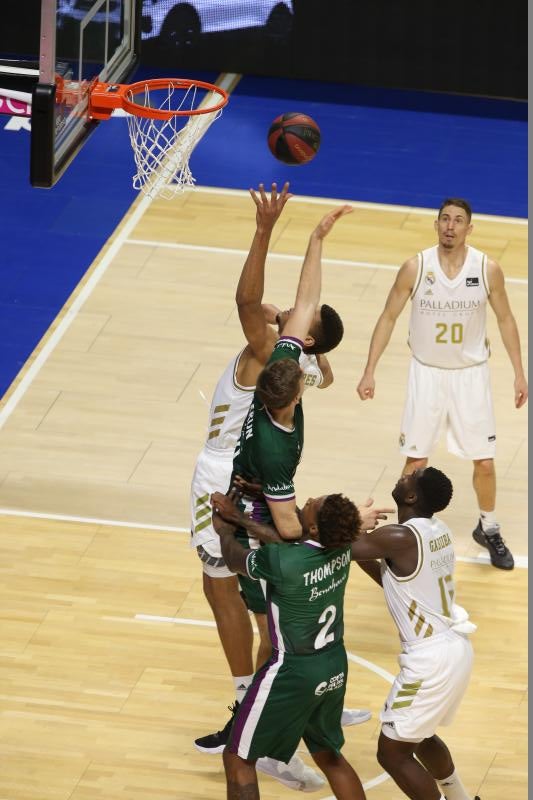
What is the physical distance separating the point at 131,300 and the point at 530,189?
341 inches

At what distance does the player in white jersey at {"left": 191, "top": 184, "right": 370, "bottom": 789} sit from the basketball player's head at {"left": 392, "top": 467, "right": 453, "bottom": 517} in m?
0.85

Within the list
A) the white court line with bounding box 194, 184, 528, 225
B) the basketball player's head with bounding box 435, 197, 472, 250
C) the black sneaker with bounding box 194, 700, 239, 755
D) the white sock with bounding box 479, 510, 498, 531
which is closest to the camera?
the black sneaker with bounding box 194, 700, 239, 755

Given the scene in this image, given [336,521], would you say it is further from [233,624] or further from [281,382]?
[233,624]

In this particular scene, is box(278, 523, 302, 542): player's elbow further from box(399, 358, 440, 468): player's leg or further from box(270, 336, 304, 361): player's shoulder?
box(399, 358, 440, 468): player's leg

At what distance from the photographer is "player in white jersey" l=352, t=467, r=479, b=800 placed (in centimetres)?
690

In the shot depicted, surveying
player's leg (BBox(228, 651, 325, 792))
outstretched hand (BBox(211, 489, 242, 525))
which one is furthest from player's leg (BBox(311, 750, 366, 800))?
outstretched hand (BBox(211, 489, 242, 525))

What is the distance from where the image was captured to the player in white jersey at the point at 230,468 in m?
7.52

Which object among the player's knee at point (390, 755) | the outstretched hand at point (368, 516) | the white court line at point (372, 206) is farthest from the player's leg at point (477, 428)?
the white court line at point (372, 206)

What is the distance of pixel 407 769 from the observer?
6.94 meters

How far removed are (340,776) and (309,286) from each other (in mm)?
2125

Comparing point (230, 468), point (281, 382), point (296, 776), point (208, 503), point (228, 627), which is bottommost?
point (296, 776)

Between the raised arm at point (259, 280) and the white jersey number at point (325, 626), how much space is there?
147 centimetres

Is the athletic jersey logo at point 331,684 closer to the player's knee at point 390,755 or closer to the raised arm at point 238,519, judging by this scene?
the player's knee at point 390,755

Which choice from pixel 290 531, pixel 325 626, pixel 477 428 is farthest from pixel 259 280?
pixel 477 428
